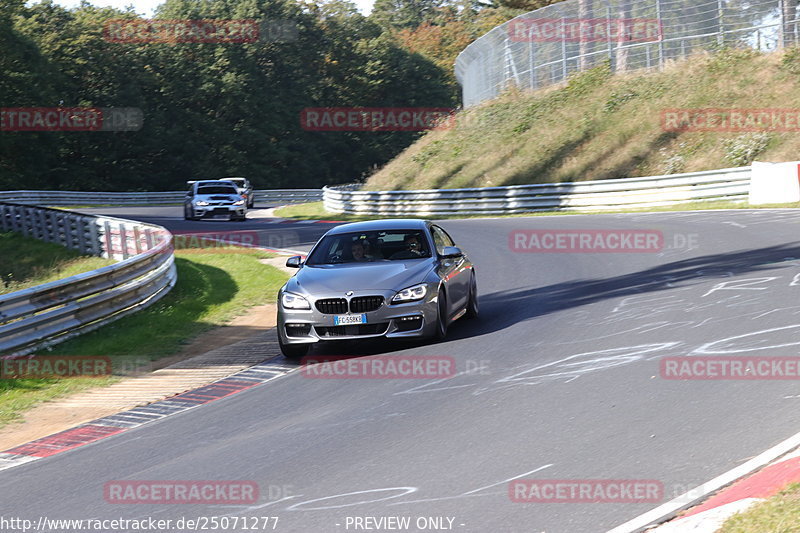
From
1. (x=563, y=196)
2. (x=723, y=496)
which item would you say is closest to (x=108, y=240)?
(x=563, y=196)

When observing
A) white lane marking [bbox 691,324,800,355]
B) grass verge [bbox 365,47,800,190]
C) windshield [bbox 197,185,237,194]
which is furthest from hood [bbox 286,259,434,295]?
windshield [bbox 197,185,237,194]

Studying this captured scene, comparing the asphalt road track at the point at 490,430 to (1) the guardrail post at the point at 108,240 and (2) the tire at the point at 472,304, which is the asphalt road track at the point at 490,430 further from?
(1) the guardrail post at the point at 108,240

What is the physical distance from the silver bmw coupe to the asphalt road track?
405 mm

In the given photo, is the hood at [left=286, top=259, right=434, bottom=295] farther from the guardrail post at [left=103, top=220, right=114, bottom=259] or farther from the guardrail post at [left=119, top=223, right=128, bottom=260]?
the guardrail post at [left=103, top=220, right=114, bottom=259]

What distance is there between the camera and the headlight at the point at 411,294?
11.0m

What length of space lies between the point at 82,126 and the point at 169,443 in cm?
6484

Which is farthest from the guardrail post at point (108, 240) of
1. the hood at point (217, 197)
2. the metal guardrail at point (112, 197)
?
the metal guardrail at point (112, 197)

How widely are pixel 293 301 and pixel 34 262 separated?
1862cm

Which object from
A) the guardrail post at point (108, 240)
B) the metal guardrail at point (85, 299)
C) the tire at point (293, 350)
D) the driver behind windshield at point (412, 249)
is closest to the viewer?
the tire at point (293, 350)

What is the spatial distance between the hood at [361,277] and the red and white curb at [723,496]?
546cm

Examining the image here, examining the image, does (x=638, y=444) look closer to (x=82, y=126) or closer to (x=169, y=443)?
(x=169, y=443)

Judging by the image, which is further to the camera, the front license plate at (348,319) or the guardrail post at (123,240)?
the guardrail post at (123,240)

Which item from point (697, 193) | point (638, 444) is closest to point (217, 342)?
point (638, 444)

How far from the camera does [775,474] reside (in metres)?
5.86
